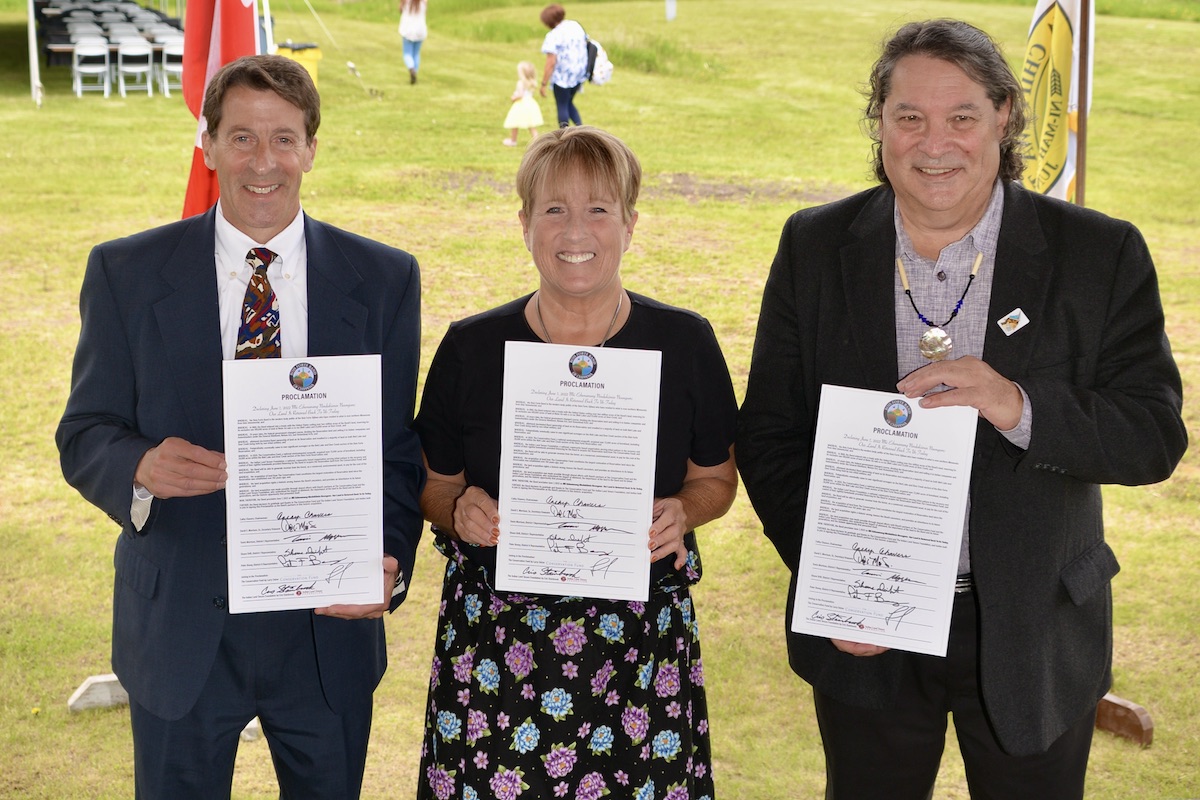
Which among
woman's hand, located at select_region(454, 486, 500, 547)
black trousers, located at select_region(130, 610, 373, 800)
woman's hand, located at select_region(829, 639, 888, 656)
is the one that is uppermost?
woman's hand, located at select_region(454, 486, 500, 547)

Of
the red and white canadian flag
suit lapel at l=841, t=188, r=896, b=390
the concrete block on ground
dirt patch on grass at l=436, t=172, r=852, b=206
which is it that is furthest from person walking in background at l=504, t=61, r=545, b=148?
suit lapel at l=841, t=188, r=896, b=390

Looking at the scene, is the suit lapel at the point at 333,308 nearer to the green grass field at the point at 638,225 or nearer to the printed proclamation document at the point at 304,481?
the printed proclamation document at the point at 304,481

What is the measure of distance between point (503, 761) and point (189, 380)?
103 centimetres

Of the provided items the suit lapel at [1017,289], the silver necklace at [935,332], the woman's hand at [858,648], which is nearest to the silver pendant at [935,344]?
the silver necklace at [935,332]

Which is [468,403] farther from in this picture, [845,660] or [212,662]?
[845,660]

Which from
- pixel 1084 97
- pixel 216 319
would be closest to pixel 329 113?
pixel 1084 97

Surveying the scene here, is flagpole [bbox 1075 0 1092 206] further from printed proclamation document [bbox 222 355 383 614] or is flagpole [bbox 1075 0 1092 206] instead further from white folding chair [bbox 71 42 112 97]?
white folding chair [bbox 71 42 112 97]

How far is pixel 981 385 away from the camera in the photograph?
7.08 feet

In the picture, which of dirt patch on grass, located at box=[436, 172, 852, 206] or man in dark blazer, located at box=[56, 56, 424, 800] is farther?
dirt patch on grass, located at box=[436, 172, 852, 206]

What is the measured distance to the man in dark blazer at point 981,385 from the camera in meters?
2.26

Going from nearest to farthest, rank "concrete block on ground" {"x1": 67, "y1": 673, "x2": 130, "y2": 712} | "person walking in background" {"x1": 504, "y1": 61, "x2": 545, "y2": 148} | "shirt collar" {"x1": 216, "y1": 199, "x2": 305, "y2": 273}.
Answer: "shirt collar" {"x1": 216, "y1": 199, "x2": 305, "y2": 273}, "concrete block on ground" {"x1": 67, "y1": 673, "x2": 130, "y2": 712}, "person walking in background" {"x1": 504, "y1": 61, "x2": 545, "y2": 148}

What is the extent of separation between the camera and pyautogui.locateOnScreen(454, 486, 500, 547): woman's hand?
2.44 metres

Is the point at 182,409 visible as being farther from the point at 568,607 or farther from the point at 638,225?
the point at 638,225

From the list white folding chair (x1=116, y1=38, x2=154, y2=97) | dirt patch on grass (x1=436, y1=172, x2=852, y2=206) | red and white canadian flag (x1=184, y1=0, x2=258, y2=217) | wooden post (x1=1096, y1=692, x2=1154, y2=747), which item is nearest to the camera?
red and white canadian flag (x1=184, y1=0, x2=258, y2=217)
